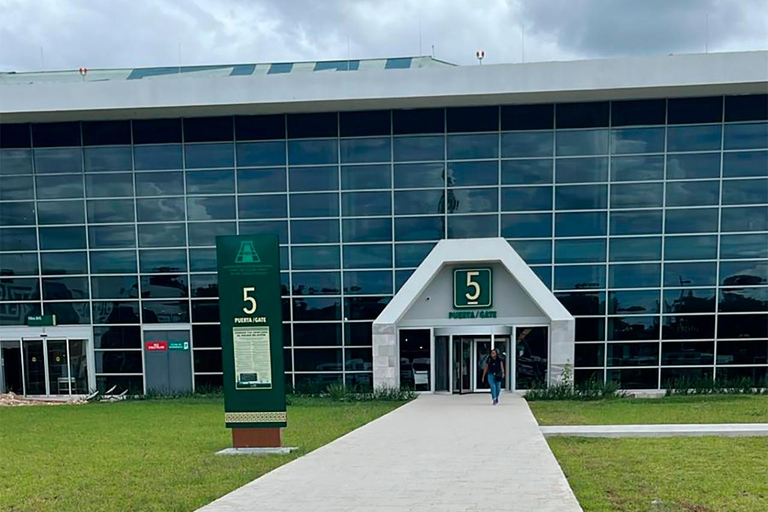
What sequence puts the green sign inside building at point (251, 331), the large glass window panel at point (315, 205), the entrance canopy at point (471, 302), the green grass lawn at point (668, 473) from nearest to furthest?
1. the green grass lawn at point (668, 473)
2. the green sign inside building at point (251, 331)
3. the entrance canopy at point (471, 302)
4. the large glass window panel at point (315, 205)

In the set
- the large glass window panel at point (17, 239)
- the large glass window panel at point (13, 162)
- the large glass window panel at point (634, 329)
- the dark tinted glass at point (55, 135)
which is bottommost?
the large glass window panel at point (634, 329)

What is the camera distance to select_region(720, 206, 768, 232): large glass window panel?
18766 mm

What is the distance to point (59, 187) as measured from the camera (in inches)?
817

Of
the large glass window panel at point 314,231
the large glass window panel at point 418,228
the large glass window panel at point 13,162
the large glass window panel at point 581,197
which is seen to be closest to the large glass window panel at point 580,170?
the large glass window panel at point 581,197

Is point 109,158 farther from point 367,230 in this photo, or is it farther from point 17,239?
point 367,230

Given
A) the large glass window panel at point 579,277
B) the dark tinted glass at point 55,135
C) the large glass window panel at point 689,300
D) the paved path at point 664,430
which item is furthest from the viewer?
the dark tinted glass at point 55,135

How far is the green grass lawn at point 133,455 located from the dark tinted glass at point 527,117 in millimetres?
10754

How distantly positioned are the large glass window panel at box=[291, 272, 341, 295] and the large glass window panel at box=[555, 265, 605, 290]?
8042mm

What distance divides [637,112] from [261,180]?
13950mm

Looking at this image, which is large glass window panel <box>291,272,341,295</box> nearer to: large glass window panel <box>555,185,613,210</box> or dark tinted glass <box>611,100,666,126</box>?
large glass window panel <box>555,185,613,210</box>

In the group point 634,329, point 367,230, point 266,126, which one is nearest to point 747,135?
point 634,329

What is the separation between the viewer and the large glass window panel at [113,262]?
67.1 ft

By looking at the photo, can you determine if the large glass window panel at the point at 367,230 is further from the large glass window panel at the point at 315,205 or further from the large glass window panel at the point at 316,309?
the large glass window panel at the point at 316,309

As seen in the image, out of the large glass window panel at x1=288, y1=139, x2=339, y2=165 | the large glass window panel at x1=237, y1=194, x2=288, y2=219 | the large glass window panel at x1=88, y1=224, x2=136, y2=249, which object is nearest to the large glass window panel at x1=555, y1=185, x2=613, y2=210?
the large glass window panel at x1=288, y1=139, x2=339, y2=165
